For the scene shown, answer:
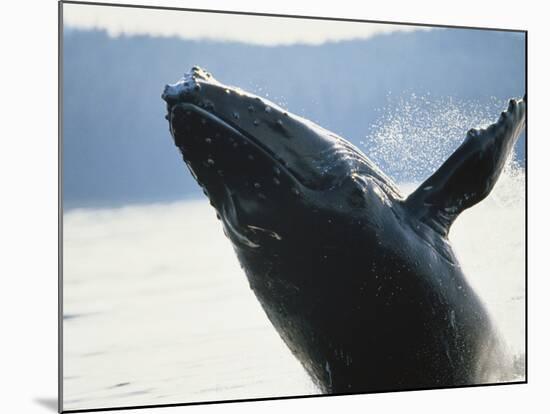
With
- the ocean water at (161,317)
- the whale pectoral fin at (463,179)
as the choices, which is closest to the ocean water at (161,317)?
the ocean water at (161,317)

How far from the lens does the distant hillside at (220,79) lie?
832 centimetres

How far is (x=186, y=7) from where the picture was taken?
8.70m

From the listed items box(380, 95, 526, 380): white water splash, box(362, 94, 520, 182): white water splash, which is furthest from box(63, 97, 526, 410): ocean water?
box(380, 95, 526, 380): white water splash

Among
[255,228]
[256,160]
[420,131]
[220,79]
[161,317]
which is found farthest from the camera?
[420,131]

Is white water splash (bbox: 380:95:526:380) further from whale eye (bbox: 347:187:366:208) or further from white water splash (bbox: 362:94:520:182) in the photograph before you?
whale eye (bbox: 347:187:366:208)

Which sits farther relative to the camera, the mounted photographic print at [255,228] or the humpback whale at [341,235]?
the mounted photographic print at [255,228]

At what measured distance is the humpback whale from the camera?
293 inches

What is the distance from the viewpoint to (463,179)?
841 centimetres

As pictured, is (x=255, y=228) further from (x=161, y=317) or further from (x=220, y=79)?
(x=220, y=79)

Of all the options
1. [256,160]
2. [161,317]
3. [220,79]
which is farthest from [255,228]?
[220,79]

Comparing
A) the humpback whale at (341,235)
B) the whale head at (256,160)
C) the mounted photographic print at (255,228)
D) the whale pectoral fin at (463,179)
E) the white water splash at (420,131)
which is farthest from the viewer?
the white water splash at (420,131)

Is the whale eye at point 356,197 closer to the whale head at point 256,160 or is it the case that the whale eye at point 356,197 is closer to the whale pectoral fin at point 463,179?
the whale head at point 256,160

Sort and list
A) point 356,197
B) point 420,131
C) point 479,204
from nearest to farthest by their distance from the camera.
Answer: point 356,197 < point 420,131 < point 479,204

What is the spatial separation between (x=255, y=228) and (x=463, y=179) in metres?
1.80
